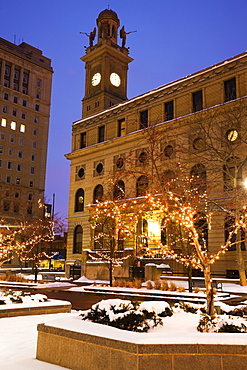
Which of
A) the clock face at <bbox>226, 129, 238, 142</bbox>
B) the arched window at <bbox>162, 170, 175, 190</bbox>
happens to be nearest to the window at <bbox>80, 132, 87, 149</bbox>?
the clock face at <bbox>226, 129, 238, 142</bbox>

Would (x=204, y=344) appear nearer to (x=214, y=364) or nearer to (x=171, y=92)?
(x=214, y=364)

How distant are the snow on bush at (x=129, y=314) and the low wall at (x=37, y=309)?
4486 mm

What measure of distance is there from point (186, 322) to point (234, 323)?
120 centimetres

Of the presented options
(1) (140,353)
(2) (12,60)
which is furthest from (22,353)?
(2) (12,60)

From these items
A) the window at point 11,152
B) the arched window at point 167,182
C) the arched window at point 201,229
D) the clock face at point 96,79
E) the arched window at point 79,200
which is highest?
the clock face at point 96,79

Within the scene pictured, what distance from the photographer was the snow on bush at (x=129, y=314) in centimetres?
751

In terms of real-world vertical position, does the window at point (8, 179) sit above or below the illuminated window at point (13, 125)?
below

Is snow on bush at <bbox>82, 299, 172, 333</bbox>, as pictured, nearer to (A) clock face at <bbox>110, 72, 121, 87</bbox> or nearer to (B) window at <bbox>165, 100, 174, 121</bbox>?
(B) window at <bbox>165, 100, 174, 121</bbox>

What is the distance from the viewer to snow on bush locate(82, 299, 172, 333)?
751 cm

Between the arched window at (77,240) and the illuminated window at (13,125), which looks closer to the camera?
the arched window at (77,240)

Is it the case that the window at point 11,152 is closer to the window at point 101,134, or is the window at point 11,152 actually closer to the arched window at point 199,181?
the window at point 101,134

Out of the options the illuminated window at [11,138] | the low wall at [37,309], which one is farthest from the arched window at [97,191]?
the illuminated window at [11,138]

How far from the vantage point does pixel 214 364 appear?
19.3 ft

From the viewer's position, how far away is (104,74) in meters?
55.0
